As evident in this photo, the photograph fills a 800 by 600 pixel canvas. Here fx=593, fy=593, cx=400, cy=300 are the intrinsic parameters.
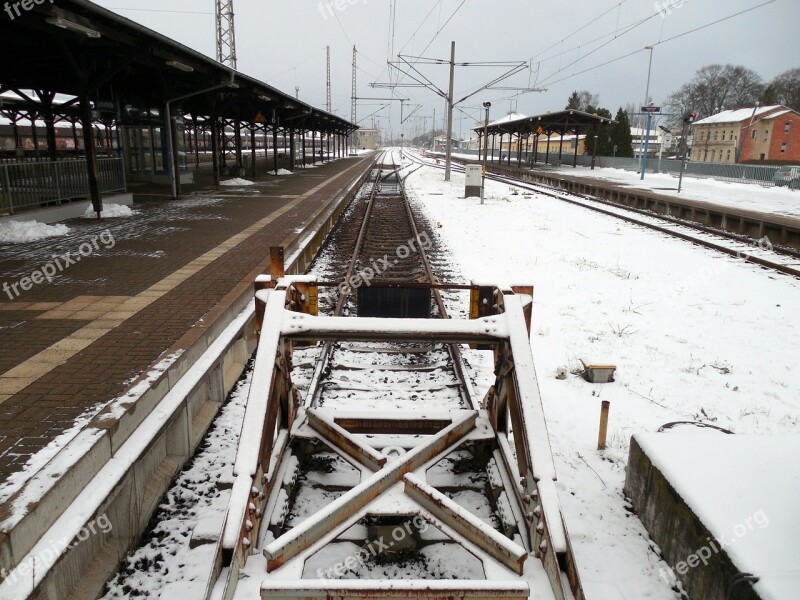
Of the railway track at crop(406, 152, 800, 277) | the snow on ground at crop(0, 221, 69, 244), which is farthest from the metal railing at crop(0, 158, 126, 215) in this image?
the railway track at crop(406, 152, 800, 277)

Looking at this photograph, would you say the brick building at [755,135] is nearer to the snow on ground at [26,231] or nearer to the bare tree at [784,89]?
the bare tree at [784,89]

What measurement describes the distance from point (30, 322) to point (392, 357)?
382 cm

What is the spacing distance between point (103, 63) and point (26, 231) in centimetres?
810

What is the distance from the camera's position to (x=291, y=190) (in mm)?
22828

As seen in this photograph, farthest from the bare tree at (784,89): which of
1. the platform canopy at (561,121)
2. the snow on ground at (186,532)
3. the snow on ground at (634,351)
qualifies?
the snow on ground at (186,532)

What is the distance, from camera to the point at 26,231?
11070 mm

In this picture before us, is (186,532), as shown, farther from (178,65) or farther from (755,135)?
(755,135)

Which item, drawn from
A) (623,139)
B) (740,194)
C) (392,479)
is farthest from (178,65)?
(623,139)

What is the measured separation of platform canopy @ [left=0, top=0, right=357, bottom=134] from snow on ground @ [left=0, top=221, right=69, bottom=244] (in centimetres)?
315

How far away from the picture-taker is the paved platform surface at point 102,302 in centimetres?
429

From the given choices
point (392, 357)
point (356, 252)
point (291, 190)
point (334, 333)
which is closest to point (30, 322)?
point (392, 357)

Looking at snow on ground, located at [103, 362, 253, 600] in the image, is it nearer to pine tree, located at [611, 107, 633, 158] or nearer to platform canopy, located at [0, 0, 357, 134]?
platform canopy, located at [0, 0, 357, 134]

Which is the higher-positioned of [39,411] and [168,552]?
[39,411]

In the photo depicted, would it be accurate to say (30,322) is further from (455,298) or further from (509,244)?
(509,244)
